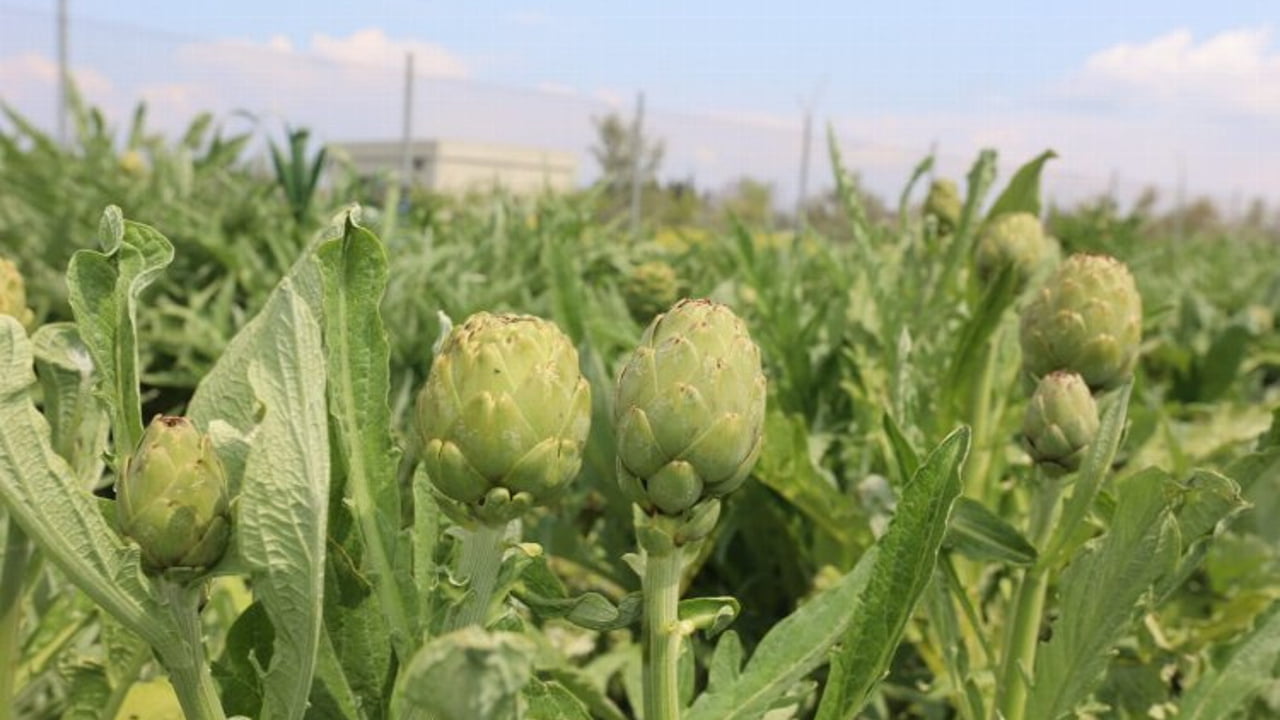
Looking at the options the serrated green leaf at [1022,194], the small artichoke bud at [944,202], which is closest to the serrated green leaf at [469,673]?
the serrated green leaf at [1022,194]

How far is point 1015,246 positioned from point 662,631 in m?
0.66

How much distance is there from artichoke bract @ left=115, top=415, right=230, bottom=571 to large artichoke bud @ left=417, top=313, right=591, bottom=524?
73mm

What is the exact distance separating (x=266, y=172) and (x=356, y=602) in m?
2.22

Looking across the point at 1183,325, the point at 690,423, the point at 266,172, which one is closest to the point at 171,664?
the point at 690,423

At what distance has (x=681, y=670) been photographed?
23.5 inches

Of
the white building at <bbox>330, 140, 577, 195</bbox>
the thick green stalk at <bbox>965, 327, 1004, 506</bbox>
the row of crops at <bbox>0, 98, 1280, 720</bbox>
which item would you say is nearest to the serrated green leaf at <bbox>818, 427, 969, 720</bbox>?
the row of crops at <bbox>0, 98, 1280, 720</bbox>

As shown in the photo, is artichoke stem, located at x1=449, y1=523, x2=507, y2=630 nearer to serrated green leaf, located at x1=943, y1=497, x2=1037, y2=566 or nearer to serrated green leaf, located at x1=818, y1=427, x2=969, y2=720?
serrated green leaf, located at x1=818, y1=427, x2=969, y2=720

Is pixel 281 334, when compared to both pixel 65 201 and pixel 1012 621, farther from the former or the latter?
pixel 65 201

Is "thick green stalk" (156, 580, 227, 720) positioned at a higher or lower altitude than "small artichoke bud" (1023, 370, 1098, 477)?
lower

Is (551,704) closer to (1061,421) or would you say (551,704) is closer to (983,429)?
(1061,421)

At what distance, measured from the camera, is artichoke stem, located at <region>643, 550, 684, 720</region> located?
467 mm

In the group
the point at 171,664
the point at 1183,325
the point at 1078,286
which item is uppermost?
the point at 1078,286

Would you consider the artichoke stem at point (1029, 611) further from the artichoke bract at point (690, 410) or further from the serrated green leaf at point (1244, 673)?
the artichoke bract at point (690, 410)

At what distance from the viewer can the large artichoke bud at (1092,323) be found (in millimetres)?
743
